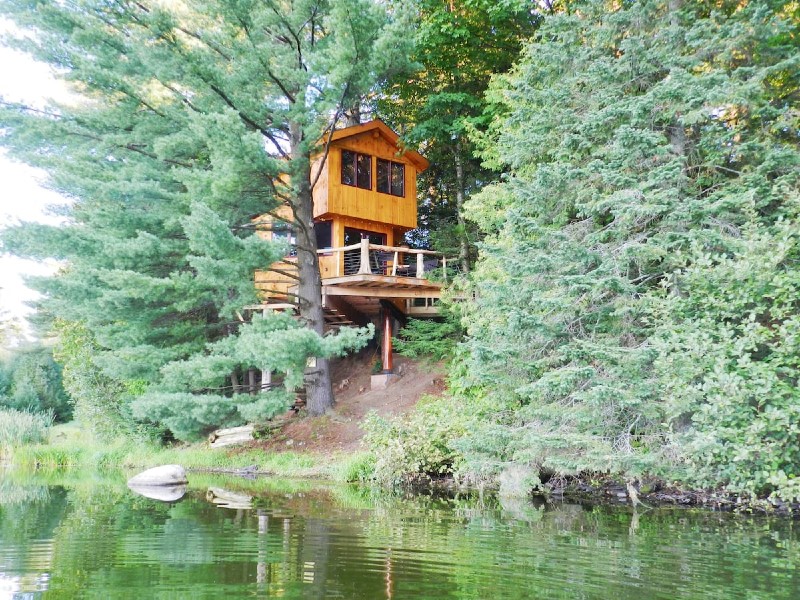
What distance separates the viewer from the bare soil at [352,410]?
1380cm

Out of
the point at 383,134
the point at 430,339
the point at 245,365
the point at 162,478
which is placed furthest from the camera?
the point at 383,134

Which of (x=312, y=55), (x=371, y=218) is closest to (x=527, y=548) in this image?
(x=312, y=55)

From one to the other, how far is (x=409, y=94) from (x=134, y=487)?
49.0 feet

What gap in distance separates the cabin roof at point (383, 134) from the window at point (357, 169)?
0.61 m

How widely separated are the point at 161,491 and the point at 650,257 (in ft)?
29.0

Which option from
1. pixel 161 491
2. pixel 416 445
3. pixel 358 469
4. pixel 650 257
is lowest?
pixel 161 491

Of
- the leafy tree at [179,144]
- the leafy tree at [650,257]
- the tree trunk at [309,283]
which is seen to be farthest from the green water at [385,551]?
the tree trunk at [309,283]

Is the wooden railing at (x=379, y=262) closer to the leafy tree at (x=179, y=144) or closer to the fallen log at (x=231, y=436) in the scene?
the leafy tree at (x=179, y=144)

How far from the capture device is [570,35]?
1159cm

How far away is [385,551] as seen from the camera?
555 cm

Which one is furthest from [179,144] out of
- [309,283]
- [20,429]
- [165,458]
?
[20,429]

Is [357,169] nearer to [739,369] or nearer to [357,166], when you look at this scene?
[357,166]

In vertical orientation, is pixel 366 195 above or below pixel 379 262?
above

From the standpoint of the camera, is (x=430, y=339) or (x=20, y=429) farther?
(x=20, y=429)
